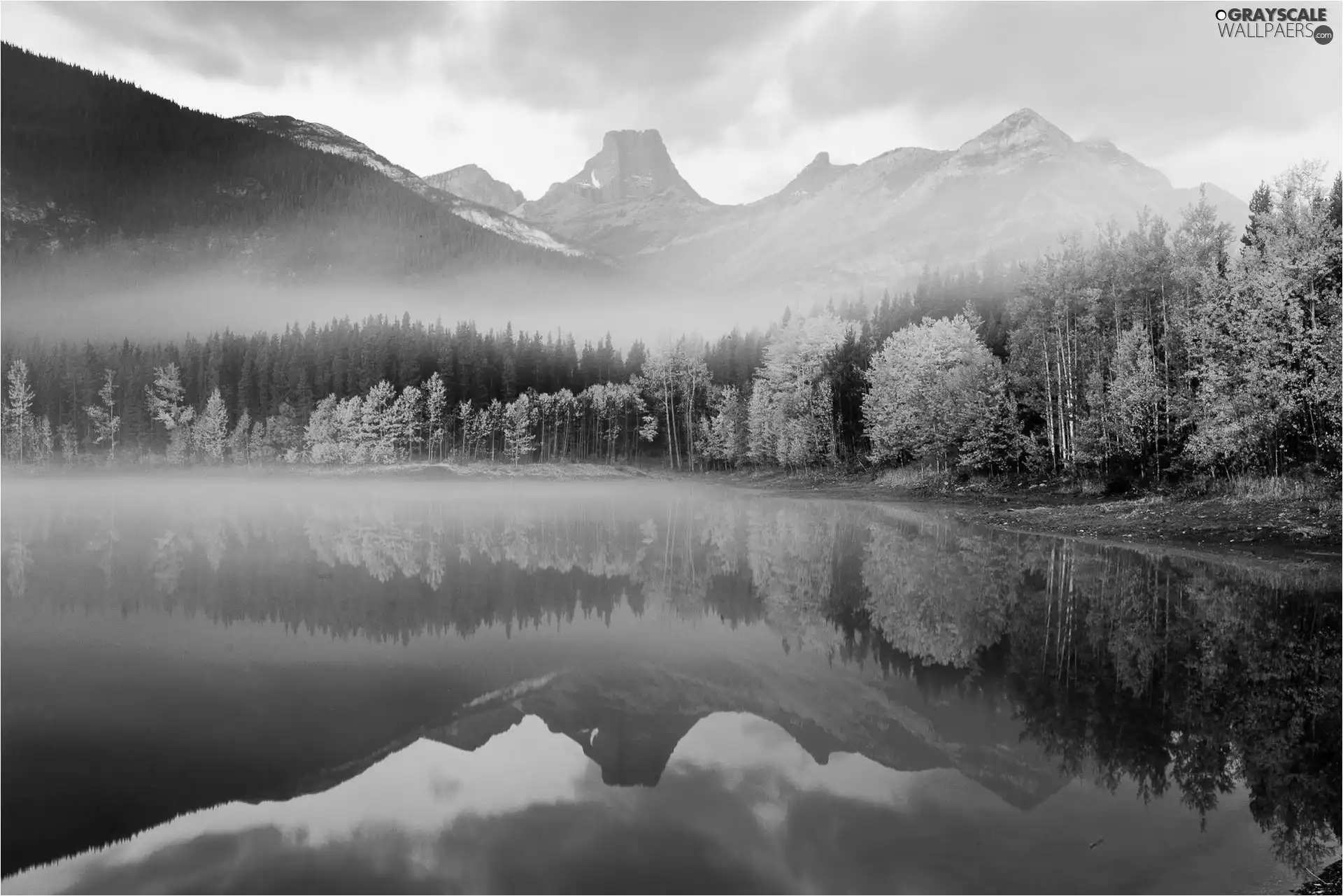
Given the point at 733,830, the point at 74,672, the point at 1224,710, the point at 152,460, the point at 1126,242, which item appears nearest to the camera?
the point at 733,830

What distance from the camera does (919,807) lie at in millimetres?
7820

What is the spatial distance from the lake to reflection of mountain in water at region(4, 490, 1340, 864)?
0.08 m

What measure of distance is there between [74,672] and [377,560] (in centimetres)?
1219

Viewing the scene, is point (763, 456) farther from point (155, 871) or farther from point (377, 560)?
point (155, 871)

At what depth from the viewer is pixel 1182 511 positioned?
3095cm

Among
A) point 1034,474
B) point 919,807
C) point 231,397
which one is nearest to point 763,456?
point 1034,474

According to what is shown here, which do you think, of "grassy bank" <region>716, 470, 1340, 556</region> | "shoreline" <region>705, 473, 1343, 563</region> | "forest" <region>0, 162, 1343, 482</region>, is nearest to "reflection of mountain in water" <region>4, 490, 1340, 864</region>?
"shoreline" <region>705, 473, 1343, 563</region>

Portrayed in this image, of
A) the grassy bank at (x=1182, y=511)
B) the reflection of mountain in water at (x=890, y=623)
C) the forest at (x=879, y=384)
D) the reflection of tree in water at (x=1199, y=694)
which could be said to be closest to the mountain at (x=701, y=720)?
the reflection of mountain in water at (x=890, y=623)

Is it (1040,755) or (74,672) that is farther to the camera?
(74,672)

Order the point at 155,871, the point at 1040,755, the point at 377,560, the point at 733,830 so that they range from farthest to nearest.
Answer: the point at 377,560 < the point at 1040,755 < the point at 733,830 < the point at 155,871

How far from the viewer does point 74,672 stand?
12062 mm

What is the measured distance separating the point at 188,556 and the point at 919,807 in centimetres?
2587

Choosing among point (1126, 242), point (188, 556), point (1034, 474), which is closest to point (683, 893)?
point (188, 556)

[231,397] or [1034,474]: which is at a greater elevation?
[231,397]
